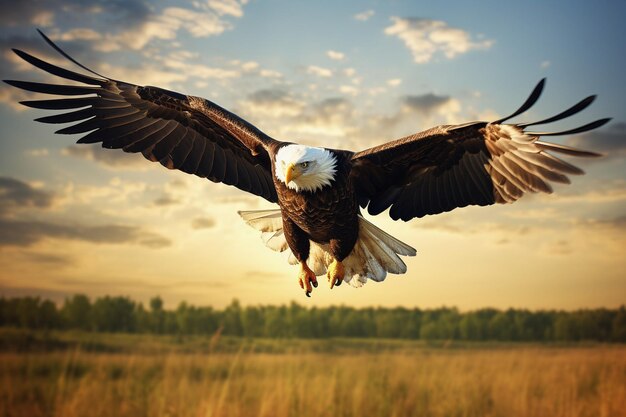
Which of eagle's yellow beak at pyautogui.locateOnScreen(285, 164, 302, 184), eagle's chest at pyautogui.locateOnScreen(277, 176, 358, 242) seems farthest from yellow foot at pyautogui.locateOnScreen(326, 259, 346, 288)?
eagle's yellow beak at pyautogui.locateOnScreen(285, 164, 302, 184)

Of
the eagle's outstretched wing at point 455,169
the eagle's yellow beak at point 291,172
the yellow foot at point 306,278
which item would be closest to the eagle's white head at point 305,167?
the eagle's yellow beak at point 291,172

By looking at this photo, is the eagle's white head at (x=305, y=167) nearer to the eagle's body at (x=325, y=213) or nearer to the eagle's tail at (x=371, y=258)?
the eagle's body at (x=325, y=213)

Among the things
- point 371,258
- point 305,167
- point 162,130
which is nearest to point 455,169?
point 371,258

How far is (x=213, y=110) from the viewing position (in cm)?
534

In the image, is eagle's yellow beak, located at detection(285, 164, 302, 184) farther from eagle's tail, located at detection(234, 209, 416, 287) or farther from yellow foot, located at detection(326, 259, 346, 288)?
eagle's tail, located at detection(234, 209, 416, 287)

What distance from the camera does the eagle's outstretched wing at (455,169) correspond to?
4512mm

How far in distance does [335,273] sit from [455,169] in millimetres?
1319

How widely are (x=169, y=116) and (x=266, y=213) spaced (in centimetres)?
129

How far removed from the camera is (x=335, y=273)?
507cm

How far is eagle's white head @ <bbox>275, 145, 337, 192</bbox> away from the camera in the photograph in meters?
4.32

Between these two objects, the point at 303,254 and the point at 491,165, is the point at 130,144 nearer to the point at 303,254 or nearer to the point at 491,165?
the point at 303,254

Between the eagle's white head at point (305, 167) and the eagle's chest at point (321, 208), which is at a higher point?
the eagle's white head at point (305, 167)

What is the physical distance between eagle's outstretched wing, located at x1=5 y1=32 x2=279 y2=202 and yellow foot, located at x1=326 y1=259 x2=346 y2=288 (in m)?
0.99

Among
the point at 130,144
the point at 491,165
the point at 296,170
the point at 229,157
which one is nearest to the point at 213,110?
the point at 229,157
